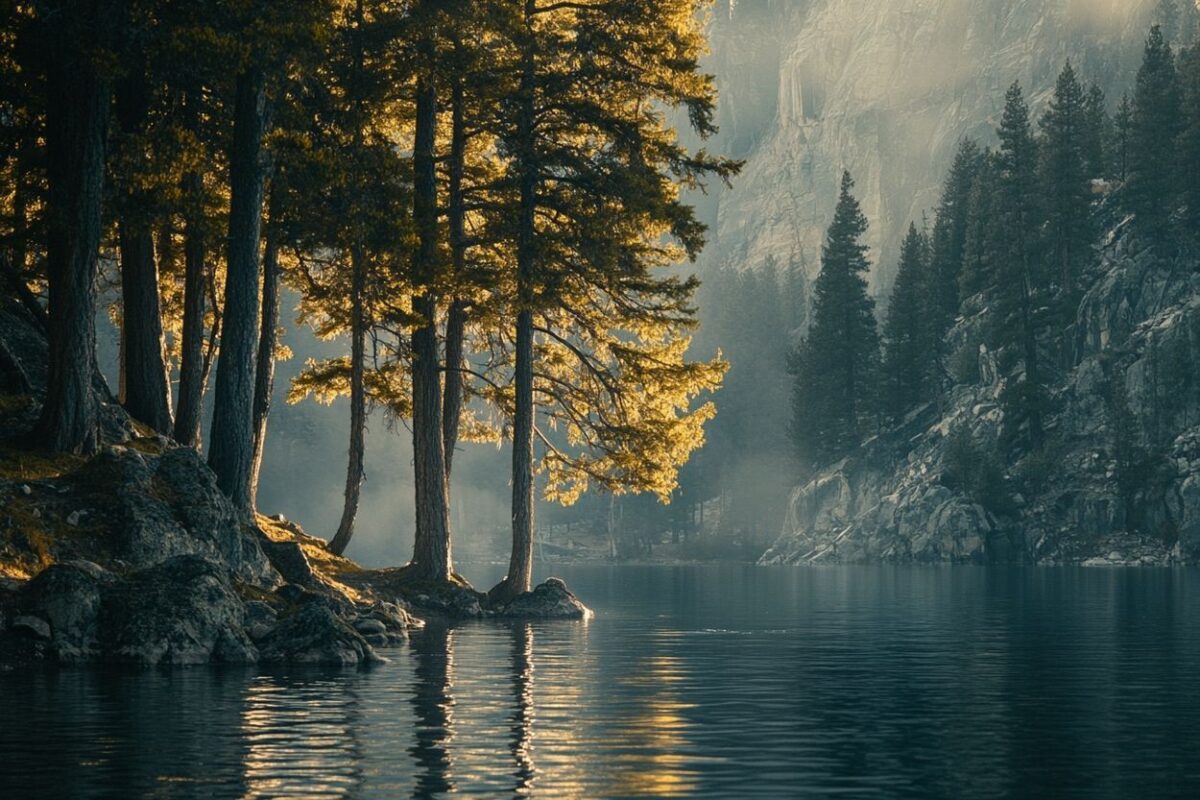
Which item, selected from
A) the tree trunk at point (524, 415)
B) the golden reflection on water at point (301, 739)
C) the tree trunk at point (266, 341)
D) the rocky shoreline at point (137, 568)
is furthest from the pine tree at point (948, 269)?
the golden reflection on water at point (301, 739)

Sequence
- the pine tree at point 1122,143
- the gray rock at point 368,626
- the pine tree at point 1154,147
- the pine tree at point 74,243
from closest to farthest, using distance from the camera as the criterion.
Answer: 1. the pine tree at point 74,243
2. the gray rock at point 368,626
3. the pine tree at point 1154,147
4. the pine tree at point 1122,143

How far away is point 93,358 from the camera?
76.2 feet

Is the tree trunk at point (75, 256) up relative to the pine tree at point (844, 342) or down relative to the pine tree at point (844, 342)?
down

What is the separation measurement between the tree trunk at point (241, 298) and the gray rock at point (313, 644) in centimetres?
516

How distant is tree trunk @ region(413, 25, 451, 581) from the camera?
33.4 m

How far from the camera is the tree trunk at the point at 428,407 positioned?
3341 centimetres

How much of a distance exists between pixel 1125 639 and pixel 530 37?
1785 centimetres

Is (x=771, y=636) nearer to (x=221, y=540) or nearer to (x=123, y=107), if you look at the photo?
(x=221, y=540)

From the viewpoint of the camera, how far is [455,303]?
3594cm

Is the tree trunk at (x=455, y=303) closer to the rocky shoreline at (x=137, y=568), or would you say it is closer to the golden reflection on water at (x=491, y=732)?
the rocky shoreline at (x=137, y=568)

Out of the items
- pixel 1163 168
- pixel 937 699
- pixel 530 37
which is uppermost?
pixel 1163 168

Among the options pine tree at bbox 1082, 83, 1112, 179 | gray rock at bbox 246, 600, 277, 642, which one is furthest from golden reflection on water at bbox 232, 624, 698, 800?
pine tree at bbox 1082, 83, 1112, 179

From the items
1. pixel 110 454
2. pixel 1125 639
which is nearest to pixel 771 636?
pixel 1125 639

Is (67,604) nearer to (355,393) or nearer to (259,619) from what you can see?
(259,619)
